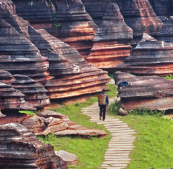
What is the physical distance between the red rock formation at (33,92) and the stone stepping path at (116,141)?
1.72 meters

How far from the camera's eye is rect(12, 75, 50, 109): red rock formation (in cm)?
2725

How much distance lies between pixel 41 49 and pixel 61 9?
216 inches

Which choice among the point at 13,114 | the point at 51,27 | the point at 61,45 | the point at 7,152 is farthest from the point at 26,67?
the point at 7,152

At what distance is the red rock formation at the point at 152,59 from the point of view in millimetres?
34281

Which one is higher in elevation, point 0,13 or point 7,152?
point 0,13

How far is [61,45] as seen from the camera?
3212cm

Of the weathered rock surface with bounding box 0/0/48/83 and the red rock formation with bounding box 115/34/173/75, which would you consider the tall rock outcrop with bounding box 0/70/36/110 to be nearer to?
the weathered rock surface with bounding box 0/0/48/83

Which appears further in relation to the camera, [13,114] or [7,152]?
[13,114]

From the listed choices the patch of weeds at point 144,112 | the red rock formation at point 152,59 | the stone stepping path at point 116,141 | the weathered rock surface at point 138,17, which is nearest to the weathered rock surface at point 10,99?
the stone stepping path at point 116,141

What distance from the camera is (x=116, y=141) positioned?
958 inches

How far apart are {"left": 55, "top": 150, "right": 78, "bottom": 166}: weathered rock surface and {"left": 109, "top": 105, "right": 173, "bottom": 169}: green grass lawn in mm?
1425

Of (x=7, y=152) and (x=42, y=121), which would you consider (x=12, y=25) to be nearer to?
(x=42, y=121)

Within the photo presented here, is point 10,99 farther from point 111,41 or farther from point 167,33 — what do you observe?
point 167,33

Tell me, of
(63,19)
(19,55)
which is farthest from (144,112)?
(63,19)
